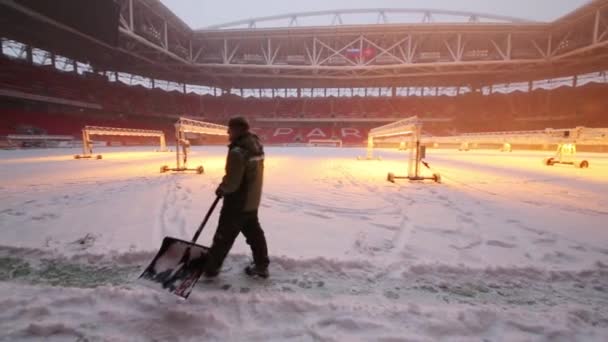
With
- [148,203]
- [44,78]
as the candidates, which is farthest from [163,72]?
[148,203]

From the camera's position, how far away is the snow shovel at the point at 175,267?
1870 millimetres

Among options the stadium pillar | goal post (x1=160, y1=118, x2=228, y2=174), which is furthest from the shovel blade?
the stadium pillar

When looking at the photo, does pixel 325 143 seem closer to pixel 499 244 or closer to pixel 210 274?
pixel 499 244

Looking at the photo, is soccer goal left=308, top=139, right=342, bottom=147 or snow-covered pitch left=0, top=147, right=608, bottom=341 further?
soccer goal left=308, top=139, right=342, bottom=147

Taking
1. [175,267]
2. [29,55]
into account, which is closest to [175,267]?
[175,267]

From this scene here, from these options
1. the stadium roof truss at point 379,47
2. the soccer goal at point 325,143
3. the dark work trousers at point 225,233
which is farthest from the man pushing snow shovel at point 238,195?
the soccer goal at point 325,143

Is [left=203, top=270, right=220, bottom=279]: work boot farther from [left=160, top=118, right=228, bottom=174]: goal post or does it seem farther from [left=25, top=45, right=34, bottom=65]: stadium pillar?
[left=25, top=45, right=34, bottom=65]: stadium pillar

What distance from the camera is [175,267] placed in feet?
6.59

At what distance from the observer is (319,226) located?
3.41 m

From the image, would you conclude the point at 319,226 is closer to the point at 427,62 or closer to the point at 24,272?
the point at 24,272

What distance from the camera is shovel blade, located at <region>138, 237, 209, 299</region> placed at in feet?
6.12

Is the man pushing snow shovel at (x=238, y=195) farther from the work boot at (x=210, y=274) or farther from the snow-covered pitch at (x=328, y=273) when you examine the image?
the snow-covered pitch at (x=328, y=273)

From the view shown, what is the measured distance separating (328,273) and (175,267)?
1359mm

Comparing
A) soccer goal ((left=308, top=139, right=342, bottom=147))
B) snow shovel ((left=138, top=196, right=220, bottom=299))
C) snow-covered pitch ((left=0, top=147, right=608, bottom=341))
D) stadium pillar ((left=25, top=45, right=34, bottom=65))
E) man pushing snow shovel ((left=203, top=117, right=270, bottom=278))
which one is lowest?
snow-covered pitch ((left=0, top=147, right=608, bottom=341))
